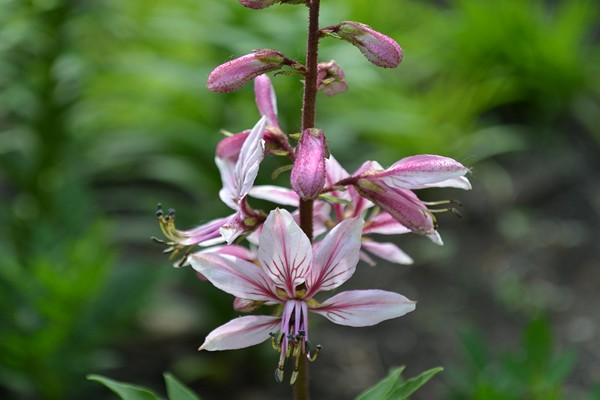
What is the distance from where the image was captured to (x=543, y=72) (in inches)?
184

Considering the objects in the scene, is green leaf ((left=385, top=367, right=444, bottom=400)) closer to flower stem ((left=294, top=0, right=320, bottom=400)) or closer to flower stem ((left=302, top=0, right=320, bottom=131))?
flower stem ((left=294, top=0, right=320, bottom=400))

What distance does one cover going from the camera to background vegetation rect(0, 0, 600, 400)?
2.66 m

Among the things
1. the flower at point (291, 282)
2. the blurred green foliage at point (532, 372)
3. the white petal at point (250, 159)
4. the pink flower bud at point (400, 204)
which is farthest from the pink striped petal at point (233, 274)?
the blurred green foliage at point (532, 372)

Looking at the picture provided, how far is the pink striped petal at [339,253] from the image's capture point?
4.39 ft

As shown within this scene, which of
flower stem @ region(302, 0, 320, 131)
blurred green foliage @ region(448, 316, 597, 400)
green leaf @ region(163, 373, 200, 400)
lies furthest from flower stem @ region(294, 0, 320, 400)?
blurred green foliage @ region(448, 316, 597, 400)

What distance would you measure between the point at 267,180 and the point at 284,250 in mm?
1725

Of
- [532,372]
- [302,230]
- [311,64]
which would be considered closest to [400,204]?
[302,230]

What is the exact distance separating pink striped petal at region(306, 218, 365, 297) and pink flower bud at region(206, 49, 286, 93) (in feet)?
0.91

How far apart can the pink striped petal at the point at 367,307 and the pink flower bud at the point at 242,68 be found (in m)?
0.38

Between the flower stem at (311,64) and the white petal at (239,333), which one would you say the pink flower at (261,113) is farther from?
the white petal at (239,333)

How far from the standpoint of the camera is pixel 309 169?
4.17ft

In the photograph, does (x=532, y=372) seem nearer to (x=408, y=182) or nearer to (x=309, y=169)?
(x=408, y=182)

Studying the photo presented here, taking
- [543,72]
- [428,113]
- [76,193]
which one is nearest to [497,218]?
[428,113]

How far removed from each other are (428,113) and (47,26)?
6.50 ft
